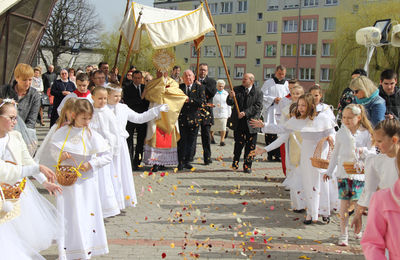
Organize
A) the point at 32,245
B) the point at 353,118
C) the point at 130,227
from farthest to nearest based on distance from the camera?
the point at 130,227 → the point at 353,118 → the point at 32,245

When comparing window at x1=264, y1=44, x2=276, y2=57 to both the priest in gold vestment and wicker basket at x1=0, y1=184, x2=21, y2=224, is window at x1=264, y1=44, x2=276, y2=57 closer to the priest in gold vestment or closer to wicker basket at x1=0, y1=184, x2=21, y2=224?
the priest in gold vestment

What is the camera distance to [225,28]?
7700cm

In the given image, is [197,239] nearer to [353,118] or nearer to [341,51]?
[353,118]

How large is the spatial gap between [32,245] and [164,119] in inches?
255

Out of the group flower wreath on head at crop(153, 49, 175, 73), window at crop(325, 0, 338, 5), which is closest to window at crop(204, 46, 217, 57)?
window at crop(325, 0, 338, 5)

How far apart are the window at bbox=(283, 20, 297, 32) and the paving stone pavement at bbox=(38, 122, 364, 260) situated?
60.2 m

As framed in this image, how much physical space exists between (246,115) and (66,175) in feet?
21.6

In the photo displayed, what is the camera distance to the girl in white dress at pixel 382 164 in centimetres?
388

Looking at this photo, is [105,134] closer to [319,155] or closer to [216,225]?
[216,225]

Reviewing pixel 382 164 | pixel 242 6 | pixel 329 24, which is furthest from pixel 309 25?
pixel 382 164

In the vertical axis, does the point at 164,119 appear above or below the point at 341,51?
below

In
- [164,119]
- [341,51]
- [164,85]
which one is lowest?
[164,119]

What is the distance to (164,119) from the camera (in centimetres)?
1128

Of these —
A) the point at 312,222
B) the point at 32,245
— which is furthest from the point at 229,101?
the point at 32,245
